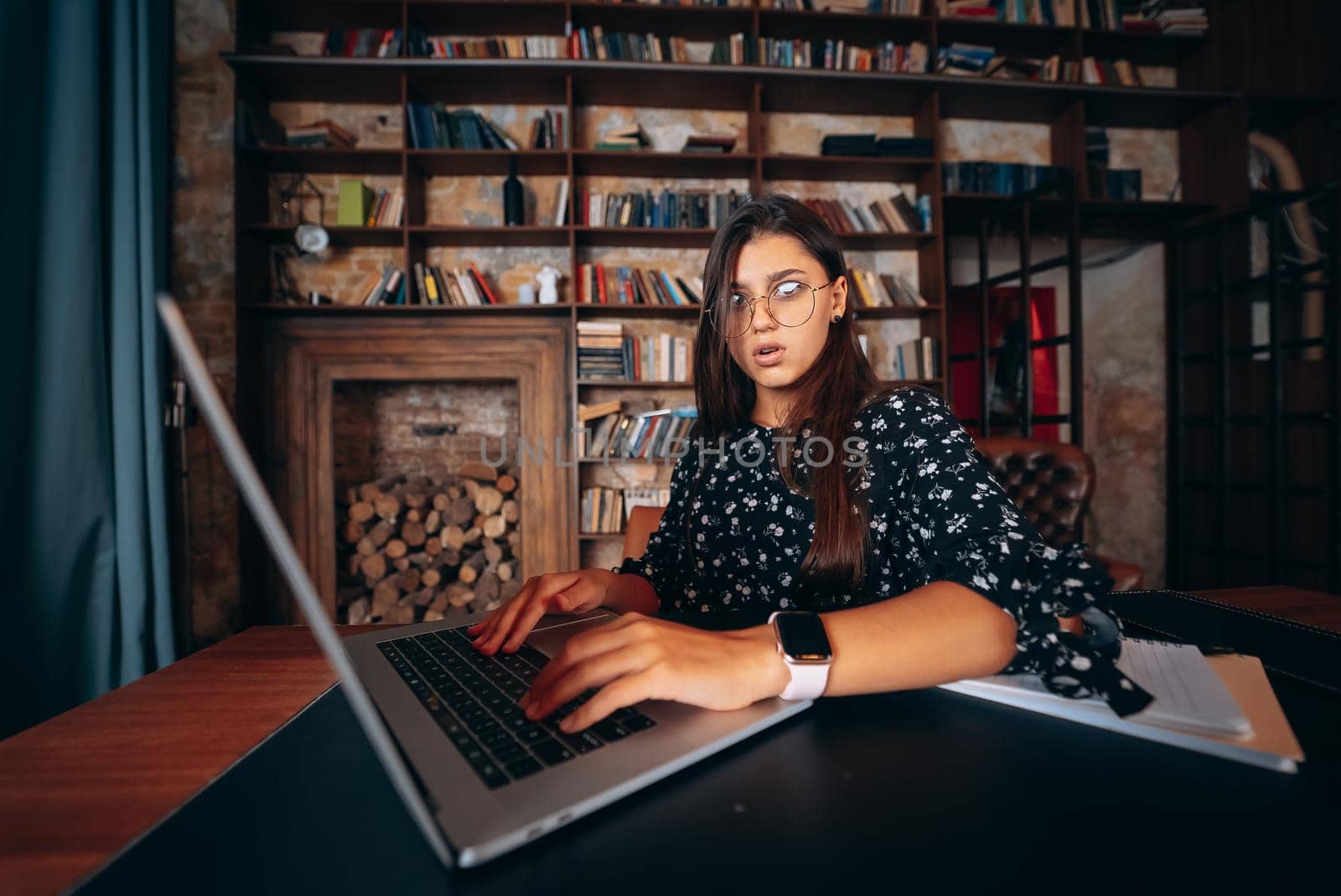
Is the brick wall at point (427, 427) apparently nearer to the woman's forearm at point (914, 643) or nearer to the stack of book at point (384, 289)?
the stack of book at point (384, 289)

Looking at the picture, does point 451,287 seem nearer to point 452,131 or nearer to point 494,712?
point 452,131

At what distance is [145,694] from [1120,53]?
507 centimetres

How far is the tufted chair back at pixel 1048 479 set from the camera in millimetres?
1896

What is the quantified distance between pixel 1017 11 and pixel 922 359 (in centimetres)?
198

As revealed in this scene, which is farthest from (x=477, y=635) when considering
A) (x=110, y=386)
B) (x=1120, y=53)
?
(x=1120, y=53)

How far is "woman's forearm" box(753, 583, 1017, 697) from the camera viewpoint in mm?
578

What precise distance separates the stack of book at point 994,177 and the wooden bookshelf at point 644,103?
95 millimetres

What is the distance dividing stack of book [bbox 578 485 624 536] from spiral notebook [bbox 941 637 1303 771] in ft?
8.54

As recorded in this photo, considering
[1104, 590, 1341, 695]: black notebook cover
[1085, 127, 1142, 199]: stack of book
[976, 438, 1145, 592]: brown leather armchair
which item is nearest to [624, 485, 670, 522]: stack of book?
[976, 438, 1145, 592]: brown leather armchair

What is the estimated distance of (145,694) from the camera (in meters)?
0.67

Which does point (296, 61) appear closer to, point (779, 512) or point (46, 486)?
point (46, 486)

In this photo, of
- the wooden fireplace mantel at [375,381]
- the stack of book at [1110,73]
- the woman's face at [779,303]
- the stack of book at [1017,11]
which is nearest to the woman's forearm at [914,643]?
the woman's face at [779,303]

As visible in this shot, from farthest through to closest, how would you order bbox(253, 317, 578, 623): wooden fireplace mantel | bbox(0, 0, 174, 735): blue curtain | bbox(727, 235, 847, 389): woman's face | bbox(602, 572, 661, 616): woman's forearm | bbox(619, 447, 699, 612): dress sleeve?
bbox(253, 317, 578, 623): wooden fireplace mantel, bbox(0, 0, 174, 735): blue curtain, bbox(619, 447, 699, 612): dress sleeve, bbox(727, 235, 847, 389): woman's face, bbox(602, 572, 661, 616): woman's forearm

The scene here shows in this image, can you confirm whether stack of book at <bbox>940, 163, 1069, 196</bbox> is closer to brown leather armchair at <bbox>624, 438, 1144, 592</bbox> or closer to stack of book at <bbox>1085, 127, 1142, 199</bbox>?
stack of book at <bbox>1085, 127, 1142, 199</bbox>
